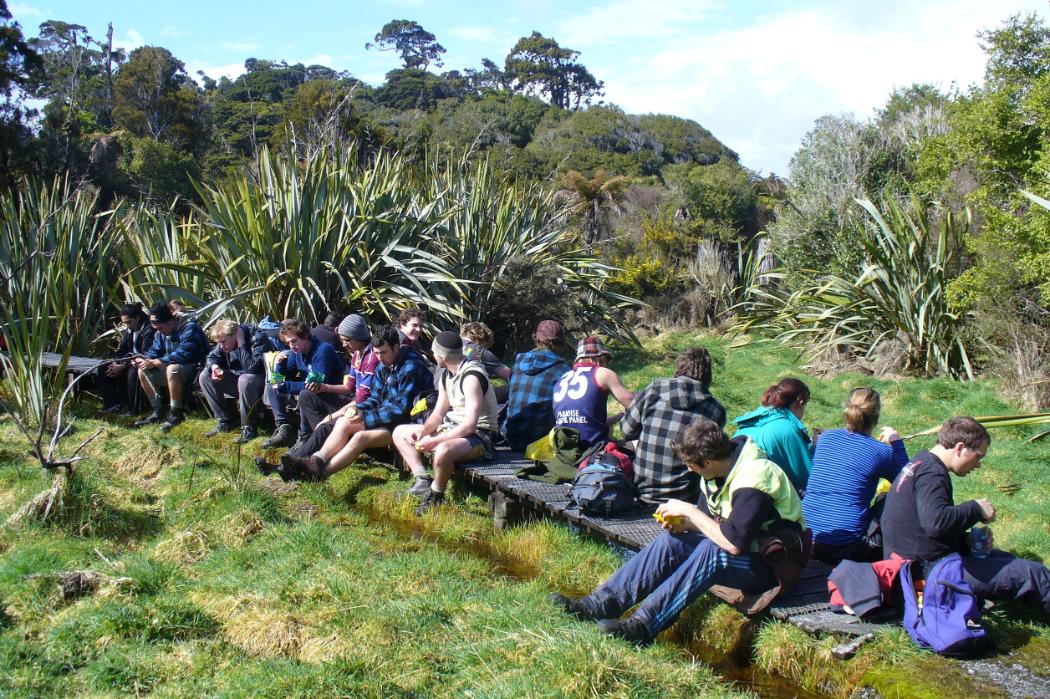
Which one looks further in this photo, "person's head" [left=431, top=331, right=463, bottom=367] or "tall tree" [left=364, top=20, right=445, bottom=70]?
"tall tree" [left=364, top=20, right=445, bottom=70]

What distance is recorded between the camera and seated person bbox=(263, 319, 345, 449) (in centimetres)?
779

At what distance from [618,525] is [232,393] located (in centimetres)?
475

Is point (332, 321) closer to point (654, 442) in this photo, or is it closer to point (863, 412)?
point (654, 442)

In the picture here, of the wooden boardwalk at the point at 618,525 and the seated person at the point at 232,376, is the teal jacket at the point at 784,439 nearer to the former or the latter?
the wooden boardwalk at the point at 618,525

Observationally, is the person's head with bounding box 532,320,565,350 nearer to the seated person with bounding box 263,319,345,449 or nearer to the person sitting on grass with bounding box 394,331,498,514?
the person sitting on grass with bounding box 394,331,498,514

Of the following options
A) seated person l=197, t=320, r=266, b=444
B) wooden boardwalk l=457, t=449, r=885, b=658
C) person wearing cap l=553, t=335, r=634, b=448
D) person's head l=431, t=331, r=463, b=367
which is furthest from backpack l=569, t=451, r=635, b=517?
seated person l=197, t=320, r=266, b=444

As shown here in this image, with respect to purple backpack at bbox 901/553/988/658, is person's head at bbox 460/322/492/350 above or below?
above

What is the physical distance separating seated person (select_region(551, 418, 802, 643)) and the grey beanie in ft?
12.7

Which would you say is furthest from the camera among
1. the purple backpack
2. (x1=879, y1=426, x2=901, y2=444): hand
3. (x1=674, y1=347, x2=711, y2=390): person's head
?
(x1=674, y1=347, x2=711, y2=390): person's head

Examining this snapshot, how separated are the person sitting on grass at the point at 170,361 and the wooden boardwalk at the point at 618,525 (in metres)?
3.64

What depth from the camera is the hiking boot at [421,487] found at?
6.48m

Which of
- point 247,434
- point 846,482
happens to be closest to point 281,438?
point 247,434

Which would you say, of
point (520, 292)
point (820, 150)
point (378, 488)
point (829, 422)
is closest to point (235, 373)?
point (378, 488)

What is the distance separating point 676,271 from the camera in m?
16.7
